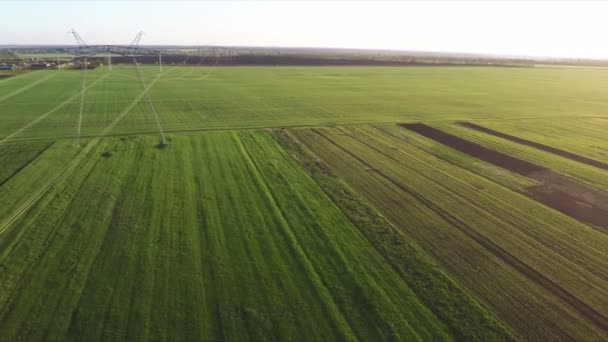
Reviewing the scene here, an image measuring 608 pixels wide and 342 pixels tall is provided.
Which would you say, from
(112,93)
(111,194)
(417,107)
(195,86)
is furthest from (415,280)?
(195,86)

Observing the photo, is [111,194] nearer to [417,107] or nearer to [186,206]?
[186,206]

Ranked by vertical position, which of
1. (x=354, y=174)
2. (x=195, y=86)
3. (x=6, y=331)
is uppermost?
(x=195, y=86)

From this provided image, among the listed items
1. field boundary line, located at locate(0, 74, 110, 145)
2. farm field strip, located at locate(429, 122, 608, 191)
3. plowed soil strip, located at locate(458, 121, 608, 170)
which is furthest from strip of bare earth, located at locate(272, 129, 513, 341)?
field boundary line, located at locate(0, 74, 110, 145)

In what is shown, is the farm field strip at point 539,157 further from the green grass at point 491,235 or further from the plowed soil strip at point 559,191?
the green grass at point 491,235

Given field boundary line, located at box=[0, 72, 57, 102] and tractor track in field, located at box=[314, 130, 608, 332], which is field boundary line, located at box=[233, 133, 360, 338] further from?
field boundary line, located at box=[0, 72, 57, 102]

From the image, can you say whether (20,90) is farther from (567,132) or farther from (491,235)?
(567,132)

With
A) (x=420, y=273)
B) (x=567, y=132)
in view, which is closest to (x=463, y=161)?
(x=420, y=273)
